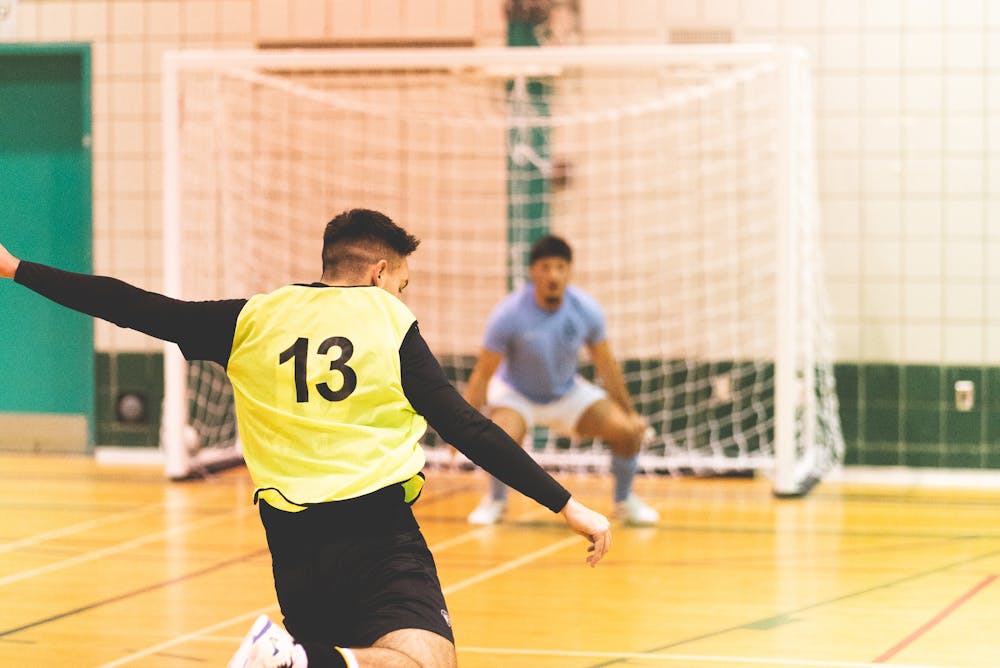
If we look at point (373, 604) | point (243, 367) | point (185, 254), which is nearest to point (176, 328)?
point (243, 367)

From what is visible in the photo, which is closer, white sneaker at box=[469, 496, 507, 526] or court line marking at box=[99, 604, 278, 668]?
court line marking at box=[99, 604, 278, 668]

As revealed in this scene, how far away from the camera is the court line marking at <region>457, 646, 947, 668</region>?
17.3 feet

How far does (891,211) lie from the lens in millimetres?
10023

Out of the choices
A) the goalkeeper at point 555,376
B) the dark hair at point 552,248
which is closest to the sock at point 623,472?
the goalkeeper at point 555,376

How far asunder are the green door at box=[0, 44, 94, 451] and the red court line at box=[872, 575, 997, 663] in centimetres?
662

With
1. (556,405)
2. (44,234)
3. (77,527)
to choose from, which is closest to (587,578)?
(556,405)

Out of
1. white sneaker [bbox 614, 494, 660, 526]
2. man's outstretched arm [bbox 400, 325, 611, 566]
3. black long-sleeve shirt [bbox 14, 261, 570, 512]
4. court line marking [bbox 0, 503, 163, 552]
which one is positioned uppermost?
black long-sleeve shirt [bbox 14, 261, 570, 512]

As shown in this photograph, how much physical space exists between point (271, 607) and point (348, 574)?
2634 millimetres

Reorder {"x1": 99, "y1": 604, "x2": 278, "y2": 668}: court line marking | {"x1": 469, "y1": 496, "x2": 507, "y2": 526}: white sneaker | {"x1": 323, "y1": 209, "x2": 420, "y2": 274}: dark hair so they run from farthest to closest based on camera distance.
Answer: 1. {"x1": 469, "y1": 496, "x2": 507, "y2": 526}: white sneaker
2. {"x1": 99, "y1": 604, "x2": 278, "y2": 668}: court line marking
3. {"x1": 323, "y1": 209, "x2": 420, "y2": 274}: dark hair

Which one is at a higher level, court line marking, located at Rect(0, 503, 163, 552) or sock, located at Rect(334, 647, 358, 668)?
sock, located at Rect(334, 647, 358, 668)

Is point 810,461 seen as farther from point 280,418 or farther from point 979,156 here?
point 280,418

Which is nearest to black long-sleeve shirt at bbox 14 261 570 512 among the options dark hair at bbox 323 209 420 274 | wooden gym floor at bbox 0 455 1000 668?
dark hair at bbox 323 209 420 274

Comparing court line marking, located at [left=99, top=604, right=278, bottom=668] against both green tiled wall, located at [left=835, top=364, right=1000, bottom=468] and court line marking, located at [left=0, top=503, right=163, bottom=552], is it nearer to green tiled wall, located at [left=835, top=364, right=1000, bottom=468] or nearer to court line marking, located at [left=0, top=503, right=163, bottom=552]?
court line marking, located at [left=0, top=503, right=163, bottom=552]

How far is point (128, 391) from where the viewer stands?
10.8 meters
